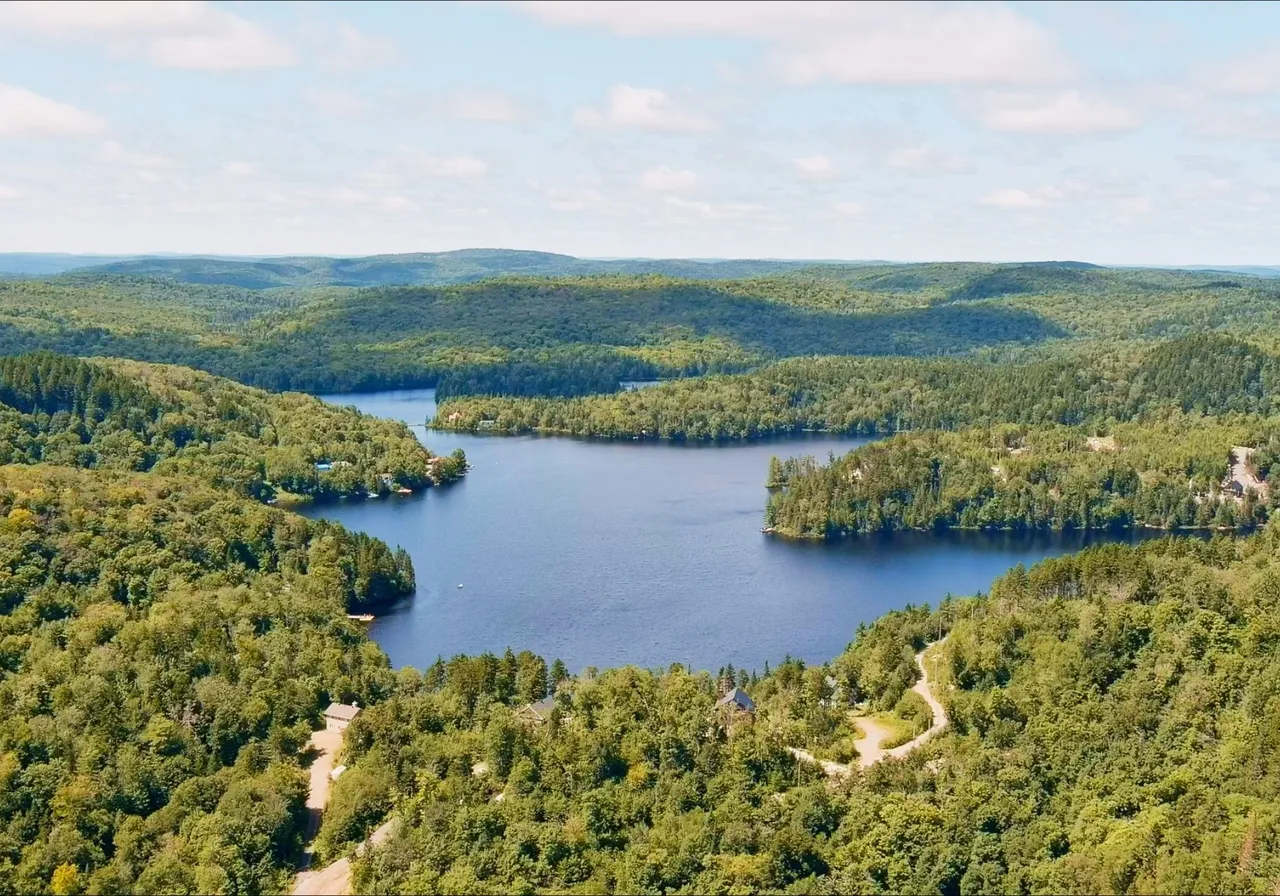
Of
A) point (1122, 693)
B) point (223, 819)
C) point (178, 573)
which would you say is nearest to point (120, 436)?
point (178, 573)

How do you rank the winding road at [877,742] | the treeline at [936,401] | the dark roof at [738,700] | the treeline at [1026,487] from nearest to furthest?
the winding road at [877,742], the dark roof at [738,700], the treeline at [1026,487], the treeline at [936,401]

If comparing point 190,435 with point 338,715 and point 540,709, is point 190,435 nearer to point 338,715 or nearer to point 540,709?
point 338,715

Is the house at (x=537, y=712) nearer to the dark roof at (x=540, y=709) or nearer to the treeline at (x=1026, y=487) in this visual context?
the dark roof at (x=540, y=709)

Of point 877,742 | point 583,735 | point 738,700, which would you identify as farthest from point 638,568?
point 583,735

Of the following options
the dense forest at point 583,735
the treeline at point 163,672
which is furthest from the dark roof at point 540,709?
the treeline at point 163,672

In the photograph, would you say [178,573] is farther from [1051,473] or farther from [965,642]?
[1051,473]

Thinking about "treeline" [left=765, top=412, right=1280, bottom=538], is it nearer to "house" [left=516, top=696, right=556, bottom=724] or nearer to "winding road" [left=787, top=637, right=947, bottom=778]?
"winding road" [left=787, top=637, right=947, bottom=778]
